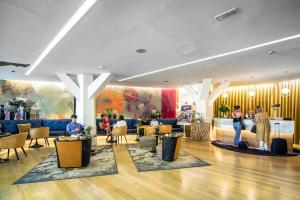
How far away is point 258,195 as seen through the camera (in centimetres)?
344

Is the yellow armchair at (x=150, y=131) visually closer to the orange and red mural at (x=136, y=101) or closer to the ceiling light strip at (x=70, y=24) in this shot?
the orange and red mural at (x=136, y=101)

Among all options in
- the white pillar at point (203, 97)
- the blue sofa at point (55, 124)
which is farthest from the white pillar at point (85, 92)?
the white pillar at point (203, 97)

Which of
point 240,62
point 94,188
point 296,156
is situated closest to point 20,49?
point 94,188

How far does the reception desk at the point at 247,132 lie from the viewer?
25.5 feet

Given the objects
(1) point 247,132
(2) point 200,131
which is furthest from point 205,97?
(1) point 247,132

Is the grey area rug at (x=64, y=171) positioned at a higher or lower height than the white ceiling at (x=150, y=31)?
lower

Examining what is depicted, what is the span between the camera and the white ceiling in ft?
9.14

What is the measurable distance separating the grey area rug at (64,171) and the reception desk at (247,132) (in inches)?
238

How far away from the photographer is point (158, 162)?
5.48 meters

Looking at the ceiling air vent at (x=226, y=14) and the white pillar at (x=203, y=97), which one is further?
the white pillar at (x=203, y=97)

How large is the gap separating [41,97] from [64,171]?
7237mm

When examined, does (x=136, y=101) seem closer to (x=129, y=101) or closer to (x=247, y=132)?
(x=129, y=101)

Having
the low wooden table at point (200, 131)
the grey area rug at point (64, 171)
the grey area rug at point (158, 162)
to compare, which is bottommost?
the grey area rug at point (158, 162)

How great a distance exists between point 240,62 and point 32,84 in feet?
32.4
